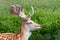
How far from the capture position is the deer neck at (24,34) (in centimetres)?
1119

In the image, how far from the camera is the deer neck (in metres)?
11.2

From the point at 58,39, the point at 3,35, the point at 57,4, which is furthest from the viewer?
the point at 57,4

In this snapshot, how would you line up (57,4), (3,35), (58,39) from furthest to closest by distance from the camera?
(57,4), (58,39), (3,35)

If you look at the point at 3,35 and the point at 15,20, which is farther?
the point at 15,20

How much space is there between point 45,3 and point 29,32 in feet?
20.1

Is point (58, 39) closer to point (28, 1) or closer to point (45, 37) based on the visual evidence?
point (45, 37)

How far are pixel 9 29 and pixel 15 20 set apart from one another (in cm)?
40

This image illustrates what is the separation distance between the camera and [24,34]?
1123 centimetres

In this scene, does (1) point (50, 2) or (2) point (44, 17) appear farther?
(1) point (50, 2)

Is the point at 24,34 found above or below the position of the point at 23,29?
below

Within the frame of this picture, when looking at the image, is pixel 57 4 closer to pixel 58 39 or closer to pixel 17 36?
pixel 58 39

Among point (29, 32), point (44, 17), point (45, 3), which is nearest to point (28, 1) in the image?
point (45, 3)

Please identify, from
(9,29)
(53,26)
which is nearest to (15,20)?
(9,29)

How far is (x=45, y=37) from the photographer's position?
40.1 feet
